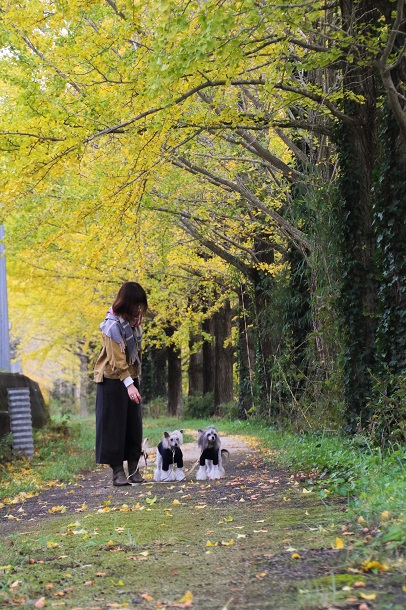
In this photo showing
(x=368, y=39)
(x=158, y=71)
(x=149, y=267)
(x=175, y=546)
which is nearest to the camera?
(x=175, y=546)

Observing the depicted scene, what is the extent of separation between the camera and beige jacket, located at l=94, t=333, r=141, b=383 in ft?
26.6

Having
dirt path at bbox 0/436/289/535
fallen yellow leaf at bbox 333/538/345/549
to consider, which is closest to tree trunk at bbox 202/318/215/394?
dirt path at bbox 0/436/289/535

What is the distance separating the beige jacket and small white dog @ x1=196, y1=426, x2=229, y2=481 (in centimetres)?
116

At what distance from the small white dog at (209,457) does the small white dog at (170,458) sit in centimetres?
23

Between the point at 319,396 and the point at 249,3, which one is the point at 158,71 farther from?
the point at 319,396

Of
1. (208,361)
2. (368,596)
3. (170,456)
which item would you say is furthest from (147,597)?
(208,361)

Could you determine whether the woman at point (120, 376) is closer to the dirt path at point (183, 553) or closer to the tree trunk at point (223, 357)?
the dirt path at point (183, 553)

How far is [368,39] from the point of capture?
888 centimetres

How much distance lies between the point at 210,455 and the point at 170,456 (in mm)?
429

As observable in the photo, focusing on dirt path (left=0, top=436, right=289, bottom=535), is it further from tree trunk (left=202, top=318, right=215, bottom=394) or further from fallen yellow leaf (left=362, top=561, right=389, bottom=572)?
tree trunk (left=202, top=318, right=215, bottom=394)

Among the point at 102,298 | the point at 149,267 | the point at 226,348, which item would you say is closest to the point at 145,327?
the point at 102,298

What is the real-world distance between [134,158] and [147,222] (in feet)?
30.2

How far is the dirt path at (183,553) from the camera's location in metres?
3.65

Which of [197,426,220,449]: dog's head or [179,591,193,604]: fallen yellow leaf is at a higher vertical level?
[197,426,220,449]: dog's head
